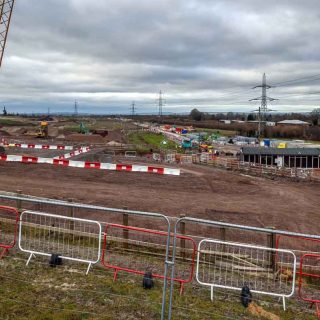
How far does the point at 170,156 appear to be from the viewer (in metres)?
49.5

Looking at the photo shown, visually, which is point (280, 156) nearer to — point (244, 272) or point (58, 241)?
point (244, 272)

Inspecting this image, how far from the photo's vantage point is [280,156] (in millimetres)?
49281

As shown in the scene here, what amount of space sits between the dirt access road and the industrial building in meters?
12.5

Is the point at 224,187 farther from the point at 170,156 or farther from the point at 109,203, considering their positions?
the point at 170,156

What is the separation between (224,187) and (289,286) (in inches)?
834

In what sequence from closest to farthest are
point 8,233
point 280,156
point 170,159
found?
point 8,233
point 170,159
point 280,156

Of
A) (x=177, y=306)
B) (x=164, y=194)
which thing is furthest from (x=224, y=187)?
(x=177, y=306)

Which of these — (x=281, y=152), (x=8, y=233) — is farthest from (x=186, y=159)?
(x=8, y=233)

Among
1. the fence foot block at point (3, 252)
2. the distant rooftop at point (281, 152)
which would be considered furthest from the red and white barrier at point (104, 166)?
the fence foot block at point (3, 252)

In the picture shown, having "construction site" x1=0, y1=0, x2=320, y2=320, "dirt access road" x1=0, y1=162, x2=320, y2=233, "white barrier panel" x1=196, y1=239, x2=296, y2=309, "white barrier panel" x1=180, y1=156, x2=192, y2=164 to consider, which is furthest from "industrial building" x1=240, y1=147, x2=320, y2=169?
"white barrier panel" x1=196, y1=239, x2=296, y2=309

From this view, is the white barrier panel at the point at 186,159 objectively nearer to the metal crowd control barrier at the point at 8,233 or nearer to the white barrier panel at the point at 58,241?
the white barrier panel at the point at 58,241

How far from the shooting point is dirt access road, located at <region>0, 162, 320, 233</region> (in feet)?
71.9

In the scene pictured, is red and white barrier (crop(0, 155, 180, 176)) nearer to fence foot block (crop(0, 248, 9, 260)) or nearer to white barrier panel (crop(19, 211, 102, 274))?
white barrier panel (crop(19, 211, 102, 274))

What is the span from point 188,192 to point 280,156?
983 inches
